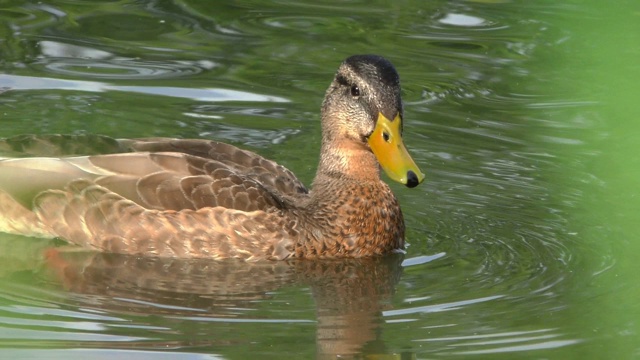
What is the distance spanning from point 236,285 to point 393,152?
143cm

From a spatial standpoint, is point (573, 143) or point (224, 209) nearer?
point (224, 209)

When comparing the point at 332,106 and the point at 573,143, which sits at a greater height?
the point at 332,106

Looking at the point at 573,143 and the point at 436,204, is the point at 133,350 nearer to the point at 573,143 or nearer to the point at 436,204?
the point at 436,204

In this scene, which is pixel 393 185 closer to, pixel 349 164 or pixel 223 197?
pixel 349 164

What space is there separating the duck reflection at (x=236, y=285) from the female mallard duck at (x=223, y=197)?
141 mm

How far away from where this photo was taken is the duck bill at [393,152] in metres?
7.00

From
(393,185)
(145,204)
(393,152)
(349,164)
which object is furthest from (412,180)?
(393,185)

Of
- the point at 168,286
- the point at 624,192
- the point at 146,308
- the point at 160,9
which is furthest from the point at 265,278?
the point at 160,9

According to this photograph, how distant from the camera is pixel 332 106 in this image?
7.73m

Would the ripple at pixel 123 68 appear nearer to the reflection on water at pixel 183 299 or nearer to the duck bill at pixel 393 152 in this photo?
the reflection on water at pixel 183 299

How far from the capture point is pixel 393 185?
927 cm

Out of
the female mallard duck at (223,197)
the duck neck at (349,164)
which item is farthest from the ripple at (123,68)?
the duck neck at (349,164)

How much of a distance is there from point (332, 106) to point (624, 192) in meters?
2.65

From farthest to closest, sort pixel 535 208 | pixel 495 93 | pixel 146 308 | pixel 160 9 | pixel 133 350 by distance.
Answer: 1. pixel 160 9
2. pixel 495 93
3. pixel 535 208
4. pixel 146 308
5. pixel 133 350
